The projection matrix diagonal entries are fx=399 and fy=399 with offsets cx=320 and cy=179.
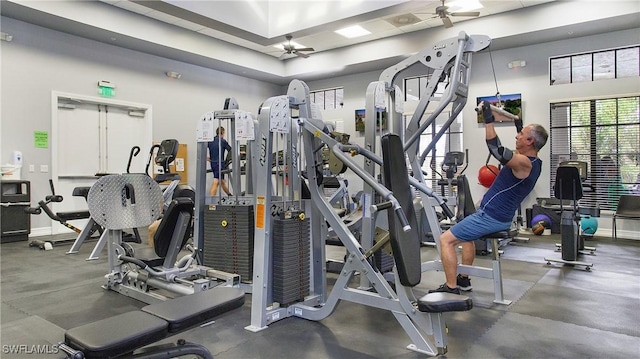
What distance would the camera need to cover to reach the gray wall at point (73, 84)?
7027mm

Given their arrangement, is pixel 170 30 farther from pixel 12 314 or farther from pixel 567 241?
pixel 567 241

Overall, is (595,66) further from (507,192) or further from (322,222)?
(322,222)

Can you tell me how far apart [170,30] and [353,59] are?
14.0ft

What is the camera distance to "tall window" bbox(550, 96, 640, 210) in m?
7.41

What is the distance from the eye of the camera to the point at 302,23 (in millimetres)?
7918

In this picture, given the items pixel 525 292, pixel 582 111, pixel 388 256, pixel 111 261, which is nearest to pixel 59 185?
pixel 111 261

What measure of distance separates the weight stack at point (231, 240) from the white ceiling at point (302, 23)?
15.2ft

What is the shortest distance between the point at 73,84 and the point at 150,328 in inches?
315

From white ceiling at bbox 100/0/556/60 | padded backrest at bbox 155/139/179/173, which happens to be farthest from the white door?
padded backrest at bbox 155/139/179/173

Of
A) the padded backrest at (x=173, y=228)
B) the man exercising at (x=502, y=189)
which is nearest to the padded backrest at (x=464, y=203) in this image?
the man exercising at (x=502, y=189)

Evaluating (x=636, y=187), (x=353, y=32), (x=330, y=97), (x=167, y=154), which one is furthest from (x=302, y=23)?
(x=636, y=187)

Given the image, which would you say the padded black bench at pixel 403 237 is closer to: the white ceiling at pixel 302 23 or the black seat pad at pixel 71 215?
the white ceiling at pixel 302 23

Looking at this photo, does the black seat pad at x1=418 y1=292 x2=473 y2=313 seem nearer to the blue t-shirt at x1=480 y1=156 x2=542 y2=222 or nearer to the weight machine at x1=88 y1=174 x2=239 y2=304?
the blue t-shirt at x1=480 y1=156 x2=542 y2=222

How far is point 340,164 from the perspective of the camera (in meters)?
3.28
